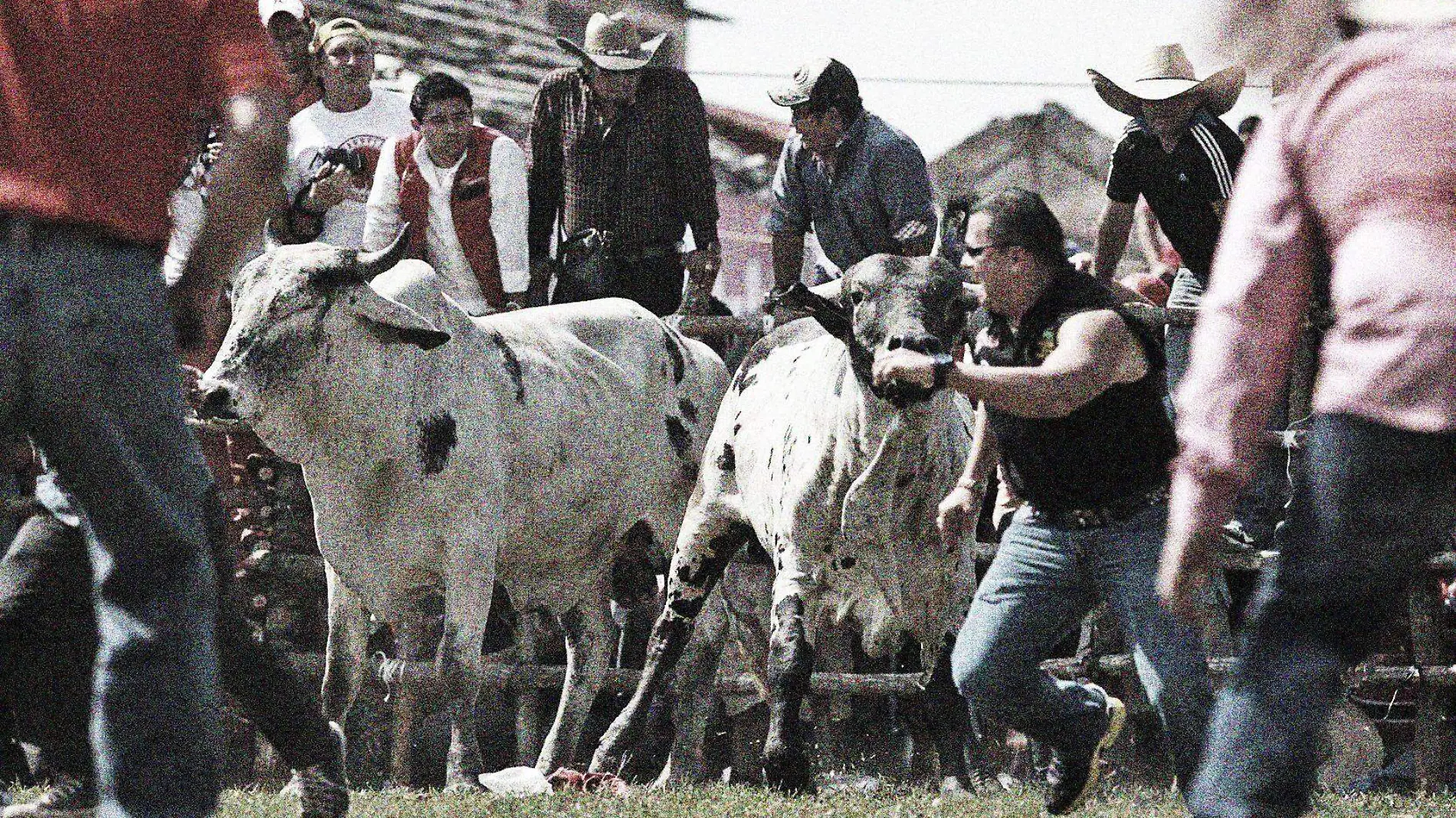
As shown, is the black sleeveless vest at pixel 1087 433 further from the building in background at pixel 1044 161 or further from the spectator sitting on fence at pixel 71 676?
the building in background at pixel 1044 161

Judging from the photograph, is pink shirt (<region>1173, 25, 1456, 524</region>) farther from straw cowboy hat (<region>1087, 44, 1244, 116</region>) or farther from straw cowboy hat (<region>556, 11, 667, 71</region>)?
straw cowboy hat (<region>556, 11, 667, 71</region>)

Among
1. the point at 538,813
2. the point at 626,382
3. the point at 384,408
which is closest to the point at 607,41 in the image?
the point at 626,382

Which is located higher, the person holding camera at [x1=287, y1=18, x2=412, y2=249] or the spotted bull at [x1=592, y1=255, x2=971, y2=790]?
the person holding camera at [x1=287, y1=18, x2=412, y2=249]

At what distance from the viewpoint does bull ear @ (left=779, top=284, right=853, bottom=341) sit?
8711mm

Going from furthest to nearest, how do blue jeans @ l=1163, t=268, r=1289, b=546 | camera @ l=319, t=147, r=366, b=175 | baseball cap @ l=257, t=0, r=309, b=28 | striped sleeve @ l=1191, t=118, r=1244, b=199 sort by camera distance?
baseball cap @ l=257, t=0, r=309, b=28 → camera @ l=319, t=147, r=366, b=175 → blue jeans @ l=1163, t=268, r=1289, b=546 → striped sleeve @ l=1191, t=118, r=1244, b=199

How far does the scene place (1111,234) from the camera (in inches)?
380

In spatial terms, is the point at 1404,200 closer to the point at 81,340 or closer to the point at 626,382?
the point at 81,340

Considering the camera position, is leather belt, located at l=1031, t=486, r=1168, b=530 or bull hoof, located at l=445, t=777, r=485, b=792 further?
bull hoof, located at l=445, t=777, r=485, b=792

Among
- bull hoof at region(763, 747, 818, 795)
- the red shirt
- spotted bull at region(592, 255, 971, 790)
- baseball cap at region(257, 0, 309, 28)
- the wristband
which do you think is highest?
the red shirt

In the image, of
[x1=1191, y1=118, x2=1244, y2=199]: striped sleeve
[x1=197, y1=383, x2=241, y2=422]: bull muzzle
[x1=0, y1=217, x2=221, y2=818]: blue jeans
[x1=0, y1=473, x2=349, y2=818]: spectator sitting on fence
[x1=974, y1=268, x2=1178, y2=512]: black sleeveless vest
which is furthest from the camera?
[x1=1191, y1=118, x2=1244, y2=199]: striped sleeve

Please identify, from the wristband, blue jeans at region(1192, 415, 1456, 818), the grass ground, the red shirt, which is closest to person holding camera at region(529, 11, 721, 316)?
the grass ground

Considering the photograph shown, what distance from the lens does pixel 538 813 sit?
25.5 ft

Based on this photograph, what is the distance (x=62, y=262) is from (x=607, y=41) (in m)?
6.17

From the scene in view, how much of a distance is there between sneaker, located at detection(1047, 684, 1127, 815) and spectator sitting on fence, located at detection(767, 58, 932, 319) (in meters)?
3.39
